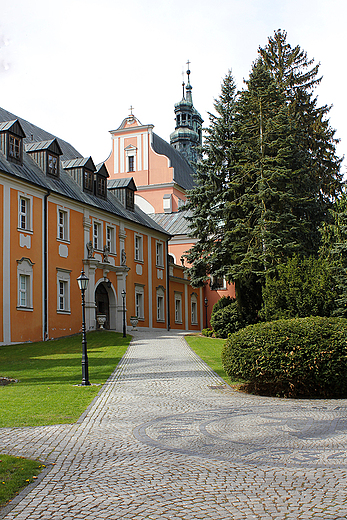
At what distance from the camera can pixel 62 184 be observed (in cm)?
3009

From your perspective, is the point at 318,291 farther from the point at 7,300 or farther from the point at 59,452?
the point at 59,452

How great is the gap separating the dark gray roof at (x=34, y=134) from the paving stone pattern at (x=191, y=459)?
23.9 meters

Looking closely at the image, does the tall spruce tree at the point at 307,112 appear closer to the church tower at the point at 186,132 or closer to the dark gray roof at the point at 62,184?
the dark gray roof at the point at 62,184

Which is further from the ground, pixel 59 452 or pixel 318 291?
pixel 318 291

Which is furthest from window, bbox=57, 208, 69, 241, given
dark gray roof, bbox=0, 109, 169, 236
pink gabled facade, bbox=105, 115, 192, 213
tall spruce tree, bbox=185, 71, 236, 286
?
pink gabled facade, bbox=105, 115, 192, 213

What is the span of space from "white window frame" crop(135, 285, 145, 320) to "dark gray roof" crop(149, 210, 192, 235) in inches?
450

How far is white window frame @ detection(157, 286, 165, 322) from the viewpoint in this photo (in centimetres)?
3947

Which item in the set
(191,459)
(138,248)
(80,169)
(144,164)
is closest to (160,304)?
(138,248)

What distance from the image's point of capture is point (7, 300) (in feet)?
80.4

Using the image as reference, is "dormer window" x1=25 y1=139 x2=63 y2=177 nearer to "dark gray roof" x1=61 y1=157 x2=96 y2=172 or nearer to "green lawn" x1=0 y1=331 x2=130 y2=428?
"dark gray roof" x1=61 y1=157 x2=96 y2=172

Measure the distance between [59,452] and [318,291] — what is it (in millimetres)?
16628

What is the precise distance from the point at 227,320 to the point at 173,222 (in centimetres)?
1974

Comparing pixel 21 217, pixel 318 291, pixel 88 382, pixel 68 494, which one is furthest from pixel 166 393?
pixel 21 217

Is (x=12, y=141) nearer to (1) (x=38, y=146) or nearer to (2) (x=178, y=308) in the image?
(1) (x=38, y=146)
